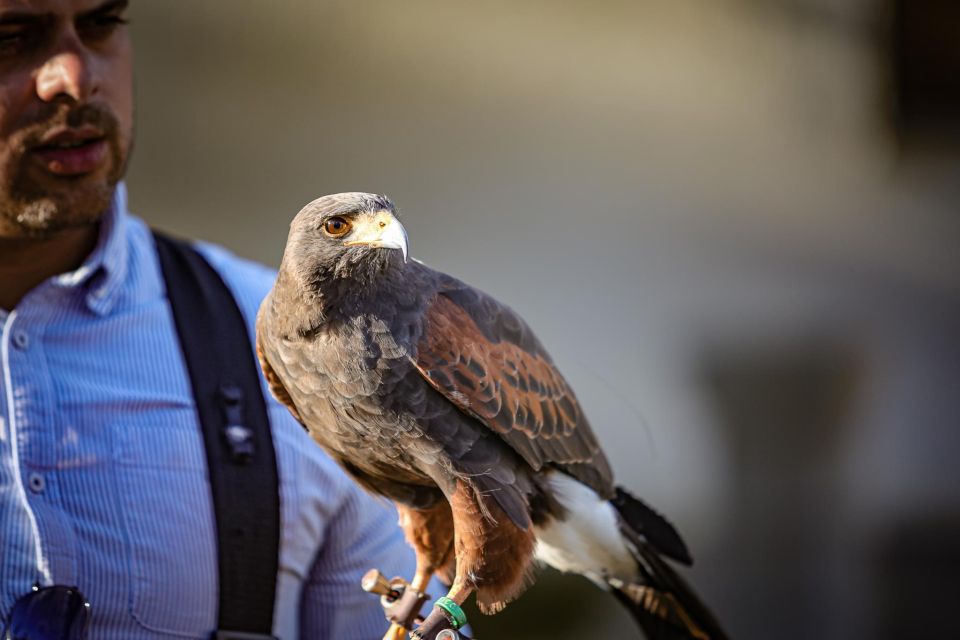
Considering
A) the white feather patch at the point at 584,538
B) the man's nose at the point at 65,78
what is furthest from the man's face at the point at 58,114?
the white feather patch at the point at 584,538

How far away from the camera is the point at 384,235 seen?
110 centimetres

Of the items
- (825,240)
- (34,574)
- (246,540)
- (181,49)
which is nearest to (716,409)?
(825,240)

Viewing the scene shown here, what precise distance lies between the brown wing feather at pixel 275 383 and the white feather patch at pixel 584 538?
35 centimetres

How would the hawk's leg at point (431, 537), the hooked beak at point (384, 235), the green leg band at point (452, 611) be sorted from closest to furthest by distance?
the hooked beak at point (384, 235) → the green leg band at point (452, 611) → the hawk's leg at point (431, 537)

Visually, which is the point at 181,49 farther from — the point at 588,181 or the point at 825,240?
the point at 825,240

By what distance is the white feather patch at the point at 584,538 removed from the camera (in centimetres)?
143

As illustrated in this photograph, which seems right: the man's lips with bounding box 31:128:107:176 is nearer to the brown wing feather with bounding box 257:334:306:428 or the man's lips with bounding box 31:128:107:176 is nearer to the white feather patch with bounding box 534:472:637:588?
the brown wing feather with bounding box 257:334:306:428

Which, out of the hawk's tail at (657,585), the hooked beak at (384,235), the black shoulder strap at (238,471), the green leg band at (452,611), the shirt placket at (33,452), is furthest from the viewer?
the black shoulder strap at (238,471)

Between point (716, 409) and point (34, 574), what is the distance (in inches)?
130

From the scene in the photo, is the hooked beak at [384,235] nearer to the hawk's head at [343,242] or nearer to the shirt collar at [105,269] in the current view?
the hawk's head at [343,242]

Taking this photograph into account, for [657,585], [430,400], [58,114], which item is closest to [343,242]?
[430,400]

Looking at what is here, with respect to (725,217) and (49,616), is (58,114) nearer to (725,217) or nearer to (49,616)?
(49,616)

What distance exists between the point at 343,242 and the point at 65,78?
53 centimetres

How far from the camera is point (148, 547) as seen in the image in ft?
5.99
